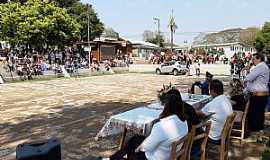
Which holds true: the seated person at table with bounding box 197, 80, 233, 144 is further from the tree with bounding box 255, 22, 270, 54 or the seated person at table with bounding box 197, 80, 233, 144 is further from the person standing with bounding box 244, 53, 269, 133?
the tree with bounding box 255, 22, 270, 54

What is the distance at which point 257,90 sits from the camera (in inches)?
264

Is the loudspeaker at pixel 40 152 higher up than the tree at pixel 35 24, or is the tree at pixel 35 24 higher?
the tree at pixel 35 24

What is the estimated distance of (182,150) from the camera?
11.9 feet

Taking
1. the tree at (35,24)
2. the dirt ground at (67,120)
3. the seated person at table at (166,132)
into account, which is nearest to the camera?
the seated person at table at (166,132)

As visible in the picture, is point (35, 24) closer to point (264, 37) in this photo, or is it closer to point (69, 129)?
point (69, 129)

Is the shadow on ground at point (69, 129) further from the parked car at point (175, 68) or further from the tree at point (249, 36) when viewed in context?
the tree at point (249, 36)

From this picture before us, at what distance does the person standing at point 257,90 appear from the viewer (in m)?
6.57

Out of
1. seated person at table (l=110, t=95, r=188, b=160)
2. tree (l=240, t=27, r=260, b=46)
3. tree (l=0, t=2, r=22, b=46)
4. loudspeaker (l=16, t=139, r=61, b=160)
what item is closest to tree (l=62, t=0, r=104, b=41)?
tree (l=0, t=2, r=22, b=46)

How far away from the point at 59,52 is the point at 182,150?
32371 millimetres

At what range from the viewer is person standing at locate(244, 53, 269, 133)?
21.6 feet

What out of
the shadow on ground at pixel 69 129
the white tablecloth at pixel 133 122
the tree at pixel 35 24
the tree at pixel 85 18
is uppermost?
the tree at pixel 85 18

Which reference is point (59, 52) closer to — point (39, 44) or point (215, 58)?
point (39, 44)

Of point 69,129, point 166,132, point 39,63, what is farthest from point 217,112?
point 39,63

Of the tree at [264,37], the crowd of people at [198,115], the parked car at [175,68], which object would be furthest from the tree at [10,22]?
the tree at [264,37]
